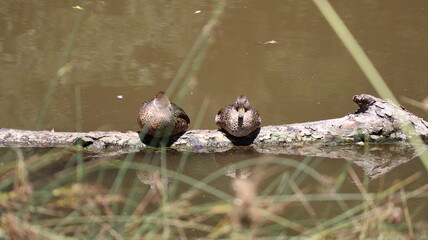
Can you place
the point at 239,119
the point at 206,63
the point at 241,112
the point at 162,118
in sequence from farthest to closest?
the point at 206,63
the point at 241,112
the point at 239,119
the point at 162,118

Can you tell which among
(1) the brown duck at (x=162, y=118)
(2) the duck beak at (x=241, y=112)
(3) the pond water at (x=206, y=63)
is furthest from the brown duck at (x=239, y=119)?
(1) the brown duck at (x=162, y=118)

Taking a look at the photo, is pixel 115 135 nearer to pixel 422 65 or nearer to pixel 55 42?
pixel 55 42

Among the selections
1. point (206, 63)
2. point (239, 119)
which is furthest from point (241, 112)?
point (206, 63)

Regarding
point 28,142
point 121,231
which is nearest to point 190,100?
point 28,142

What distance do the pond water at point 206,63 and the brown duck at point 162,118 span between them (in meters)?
0.25

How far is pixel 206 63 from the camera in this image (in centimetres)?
882

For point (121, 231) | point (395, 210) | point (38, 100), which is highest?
point (395, 210)

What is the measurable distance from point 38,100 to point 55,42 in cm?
202

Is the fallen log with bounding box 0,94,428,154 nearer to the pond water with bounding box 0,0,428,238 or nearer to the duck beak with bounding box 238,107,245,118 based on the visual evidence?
the pond water with bounding box 0,0,428,238

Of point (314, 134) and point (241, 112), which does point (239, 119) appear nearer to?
point (241, 112)

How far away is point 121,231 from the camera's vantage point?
2.61 meters

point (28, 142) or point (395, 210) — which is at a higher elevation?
point (395, 210)

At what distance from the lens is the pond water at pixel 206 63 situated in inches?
284

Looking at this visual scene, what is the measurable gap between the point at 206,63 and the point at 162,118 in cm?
265
